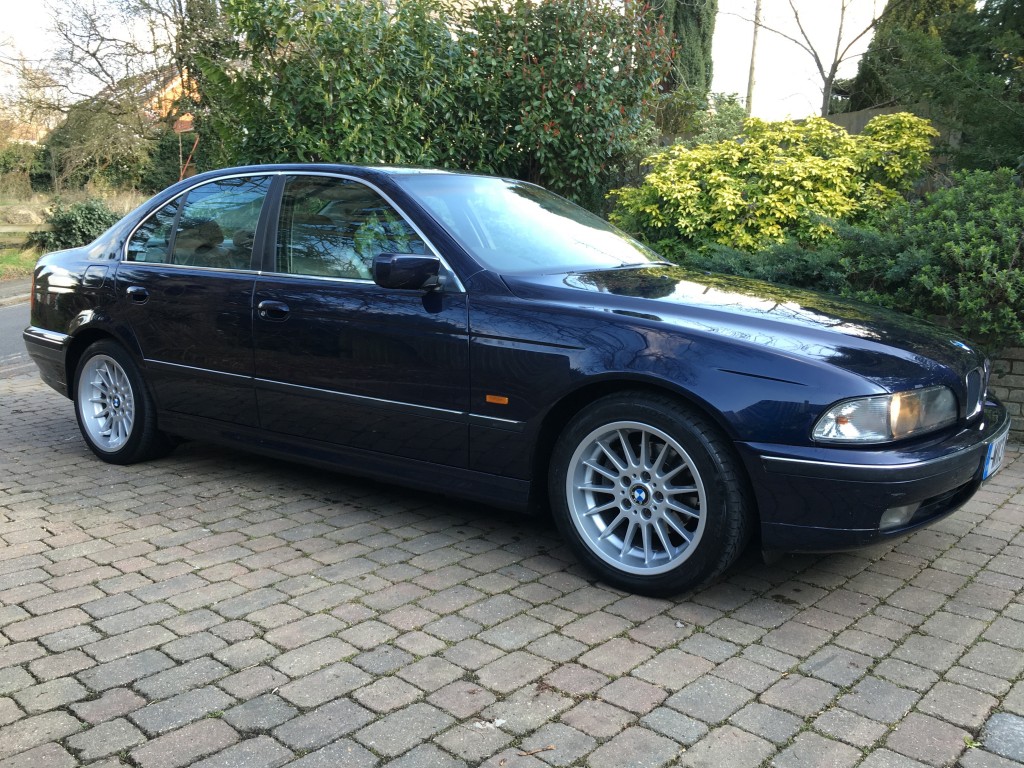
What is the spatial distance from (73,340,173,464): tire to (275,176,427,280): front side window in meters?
1.37

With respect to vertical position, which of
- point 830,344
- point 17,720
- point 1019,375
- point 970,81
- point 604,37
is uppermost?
point 604,37

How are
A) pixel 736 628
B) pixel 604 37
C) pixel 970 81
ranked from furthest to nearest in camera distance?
pixel 604 37 < pixel 970 81 < pixel 736 628

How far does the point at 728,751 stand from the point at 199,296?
3.53 meters

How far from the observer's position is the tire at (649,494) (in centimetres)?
334

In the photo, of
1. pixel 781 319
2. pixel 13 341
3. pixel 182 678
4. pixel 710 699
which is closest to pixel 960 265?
pixel 781 319

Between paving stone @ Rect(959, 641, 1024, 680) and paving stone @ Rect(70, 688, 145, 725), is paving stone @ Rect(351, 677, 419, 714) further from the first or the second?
paving stone @ Rect(959, 641, 1024, 680)

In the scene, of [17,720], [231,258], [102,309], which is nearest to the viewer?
[17,720]

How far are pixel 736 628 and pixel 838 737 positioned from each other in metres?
0.73

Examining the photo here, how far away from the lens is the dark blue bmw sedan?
3.26 m

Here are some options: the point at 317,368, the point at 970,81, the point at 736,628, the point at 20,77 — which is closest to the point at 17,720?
the point at 317,368

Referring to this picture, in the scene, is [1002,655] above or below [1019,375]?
below

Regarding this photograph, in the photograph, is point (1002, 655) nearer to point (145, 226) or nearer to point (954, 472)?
point (954, 472)

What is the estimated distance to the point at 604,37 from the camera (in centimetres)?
966

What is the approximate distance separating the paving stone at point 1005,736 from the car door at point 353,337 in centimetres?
218
